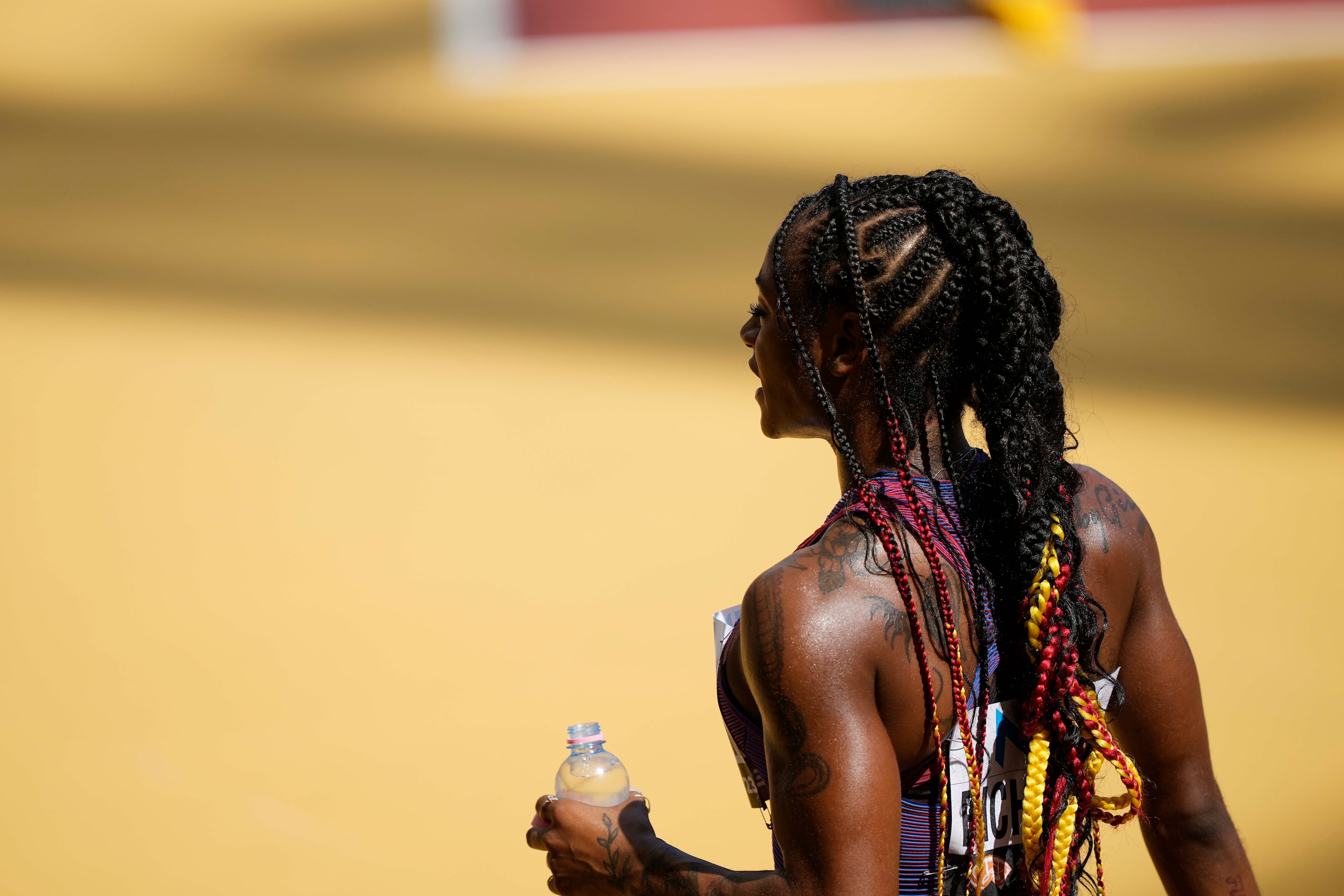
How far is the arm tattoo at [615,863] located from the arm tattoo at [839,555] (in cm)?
37

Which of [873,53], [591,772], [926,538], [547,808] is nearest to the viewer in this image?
[926,538]

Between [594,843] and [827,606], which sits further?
[594,843]

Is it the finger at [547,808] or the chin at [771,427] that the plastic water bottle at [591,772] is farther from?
the chin at [771,427]

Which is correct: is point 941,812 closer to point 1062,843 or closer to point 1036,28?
point 1062,843

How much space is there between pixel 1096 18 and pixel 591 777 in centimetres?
308

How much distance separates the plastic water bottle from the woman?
0.09m

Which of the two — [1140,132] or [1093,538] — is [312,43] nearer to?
[1140,132]

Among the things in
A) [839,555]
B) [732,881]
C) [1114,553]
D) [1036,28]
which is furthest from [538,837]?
[1036,28]

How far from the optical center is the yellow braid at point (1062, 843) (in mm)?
1226

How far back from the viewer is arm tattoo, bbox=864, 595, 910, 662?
1.09 m

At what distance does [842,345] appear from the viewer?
1.23 metres

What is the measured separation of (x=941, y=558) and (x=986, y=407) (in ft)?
0.59

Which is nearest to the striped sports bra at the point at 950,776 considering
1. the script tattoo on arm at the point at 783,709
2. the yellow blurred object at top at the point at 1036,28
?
the script tattoo on arm at the point at 783,709

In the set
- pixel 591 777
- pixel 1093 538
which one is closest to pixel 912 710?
pixel 1093 538
